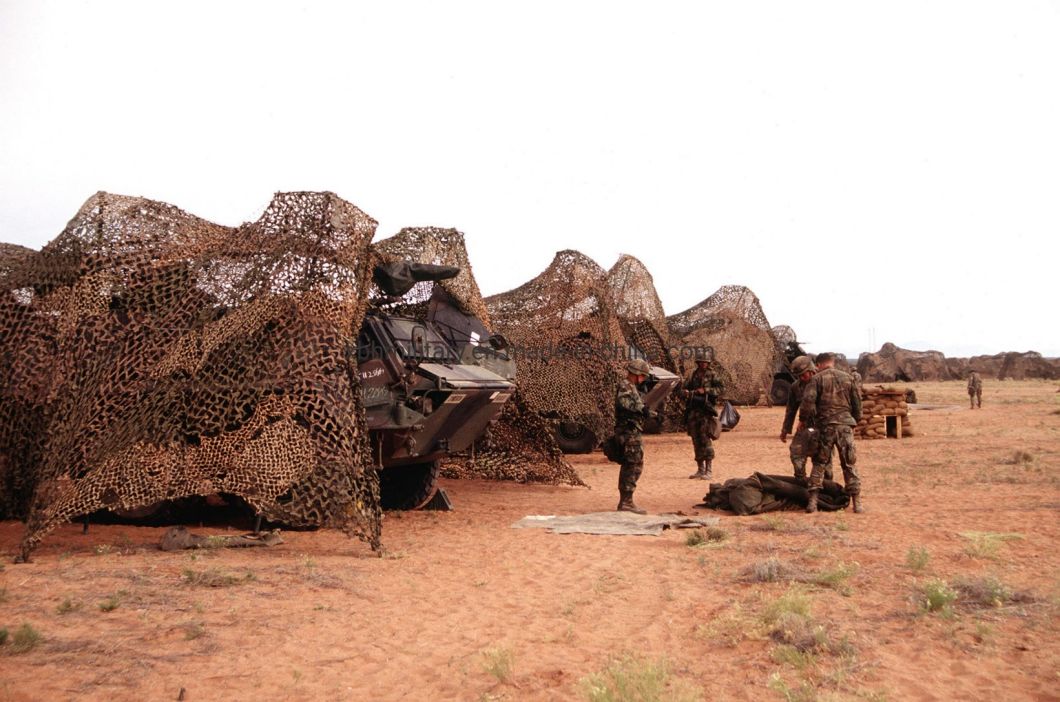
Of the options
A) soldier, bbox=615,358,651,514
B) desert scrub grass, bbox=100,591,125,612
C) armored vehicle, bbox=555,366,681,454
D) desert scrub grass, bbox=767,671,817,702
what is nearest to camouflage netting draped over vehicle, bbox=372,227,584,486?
soldier, bbox=615,358,651,514

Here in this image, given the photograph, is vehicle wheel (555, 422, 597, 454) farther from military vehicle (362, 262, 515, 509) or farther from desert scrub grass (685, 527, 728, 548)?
desert scrub grass (685, 527, 728, 548)

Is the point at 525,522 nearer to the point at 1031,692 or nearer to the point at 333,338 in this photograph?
the point at 333,338

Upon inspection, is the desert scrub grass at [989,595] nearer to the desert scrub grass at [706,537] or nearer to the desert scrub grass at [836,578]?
the desert scrub grass at [836,578]

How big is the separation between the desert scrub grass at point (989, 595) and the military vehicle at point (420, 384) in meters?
4.90

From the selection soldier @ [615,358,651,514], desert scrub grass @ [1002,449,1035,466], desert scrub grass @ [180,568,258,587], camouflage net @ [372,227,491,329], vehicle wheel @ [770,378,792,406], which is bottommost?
desert scrub grass @ [180,568,258,587]

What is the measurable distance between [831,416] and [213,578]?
632 centimetres

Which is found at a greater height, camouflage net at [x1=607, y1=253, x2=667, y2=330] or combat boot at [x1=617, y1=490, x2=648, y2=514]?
camouflage net at [x1=607, y1=253, x2=667, y2=330]

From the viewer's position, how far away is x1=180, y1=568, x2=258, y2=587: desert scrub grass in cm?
614

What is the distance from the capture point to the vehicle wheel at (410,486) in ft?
33.9

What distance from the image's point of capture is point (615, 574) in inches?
263

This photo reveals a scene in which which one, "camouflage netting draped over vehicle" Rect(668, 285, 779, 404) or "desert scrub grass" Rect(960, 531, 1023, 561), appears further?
"camouflage netting draped over vehicle" Rect(668, 285, 779, 404)

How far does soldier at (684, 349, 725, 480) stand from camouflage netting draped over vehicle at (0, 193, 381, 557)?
20.2ft

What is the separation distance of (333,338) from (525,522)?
2.93 meters

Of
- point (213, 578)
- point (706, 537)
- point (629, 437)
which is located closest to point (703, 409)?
point (629, 437)
